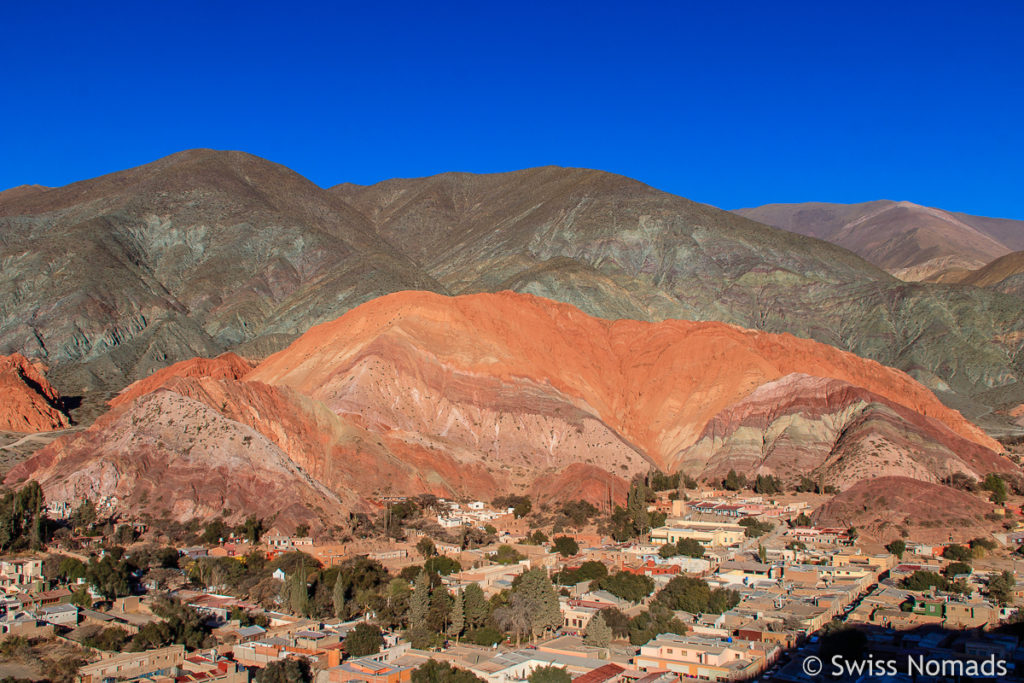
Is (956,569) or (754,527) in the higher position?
(754,527)

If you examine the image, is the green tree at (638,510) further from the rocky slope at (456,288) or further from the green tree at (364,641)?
the rocky slope at (456,288)

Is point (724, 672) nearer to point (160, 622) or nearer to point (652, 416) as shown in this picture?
point (160, 622)

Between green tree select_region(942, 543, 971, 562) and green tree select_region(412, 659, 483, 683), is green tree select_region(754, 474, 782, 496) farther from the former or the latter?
green tree select_region(412, 659, 483, 683)

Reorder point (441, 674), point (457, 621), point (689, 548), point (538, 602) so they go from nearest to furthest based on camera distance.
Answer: point (441, 674), point (457, 621), point (538, 602), point (689, 548)

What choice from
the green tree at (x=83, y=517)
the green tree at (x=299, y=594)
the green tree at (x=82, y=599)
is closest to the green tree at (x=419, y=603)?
the green tree at (x=299, y=594)

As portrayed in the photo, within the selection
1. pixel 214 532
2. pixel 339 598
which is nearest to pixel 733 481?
pixel 214 532

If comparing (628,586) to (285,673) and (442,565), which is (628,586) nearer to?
(442,565)
